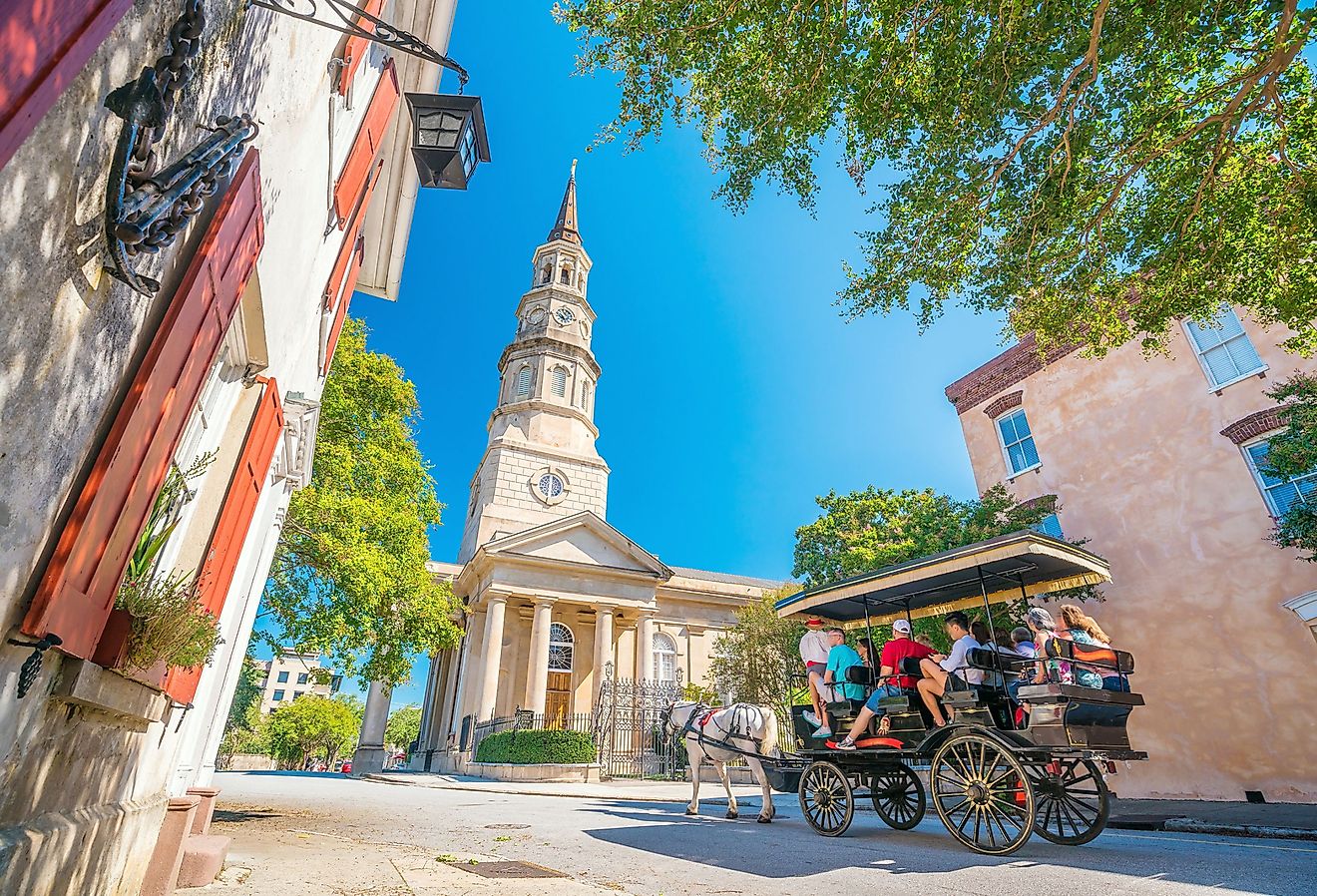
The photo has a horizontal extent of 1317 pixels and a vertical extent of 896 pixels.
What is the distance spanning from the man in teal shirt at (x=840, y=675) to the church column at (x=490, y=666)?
19.8 m

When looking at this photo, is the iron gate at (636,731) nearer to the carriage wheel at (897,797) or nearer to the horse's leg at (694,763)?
the horse's leg at (694,763)

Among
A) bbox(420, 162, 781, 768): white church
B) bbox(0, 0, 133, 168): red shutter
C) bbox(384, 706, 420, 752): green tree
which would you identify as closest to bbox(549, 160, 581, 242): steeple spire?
bbox(420, 162, 781, 768): white church

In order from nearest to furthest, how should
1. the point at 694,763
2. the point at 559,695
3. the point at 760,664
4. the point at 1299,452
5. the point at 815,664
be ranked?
the point at 815,664
the point at 694,763
the point at 1299,452
the point at 760,664
the point at 559,695

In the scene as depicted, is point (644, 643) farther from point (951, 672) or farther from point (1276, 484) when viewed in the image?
point (951, 672)

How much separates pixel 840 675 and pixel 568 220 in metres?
45.0

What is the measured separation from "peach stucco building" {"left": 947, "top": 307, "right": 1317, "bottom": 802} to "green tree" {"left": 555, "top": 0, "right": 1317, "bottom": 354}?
640cm

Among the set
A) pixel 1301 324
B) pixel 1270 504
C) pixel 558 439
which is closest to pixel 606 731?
pixel 558 439

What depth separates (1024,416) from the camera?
19328 mm

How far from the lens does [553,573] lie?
27484mm

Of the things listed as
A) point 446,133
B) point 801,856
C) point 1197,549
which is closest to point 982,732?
point 801,856

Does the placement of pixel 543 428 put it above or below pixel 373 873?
above

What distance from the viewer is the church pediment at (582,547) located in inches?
1065

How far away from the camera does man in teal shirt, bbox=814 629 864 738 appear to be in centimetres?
777

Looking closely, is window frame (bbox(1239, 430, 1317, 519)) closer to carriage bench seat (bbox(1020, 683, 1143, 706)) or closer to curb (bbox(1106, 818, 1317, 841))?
curb (bbox(1106, 818, 1317, 841))
